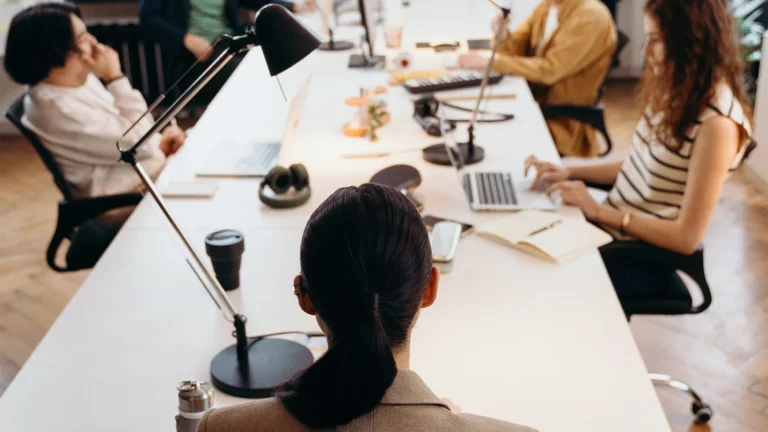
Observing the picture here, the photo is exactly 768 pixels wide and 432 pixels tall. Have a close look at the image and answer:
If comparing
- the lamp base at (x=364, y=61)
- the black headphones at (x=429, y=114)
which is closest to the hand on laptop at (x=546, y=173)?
the black headphones at (x=429, y=114)

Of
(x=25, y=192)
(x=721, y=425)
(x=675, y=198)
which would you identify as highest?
(x=675, y=198)

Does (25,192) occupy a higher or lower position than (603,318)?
lower

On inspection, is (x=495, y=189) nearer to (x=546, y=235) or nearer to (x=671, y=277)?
(x=546, y=235)

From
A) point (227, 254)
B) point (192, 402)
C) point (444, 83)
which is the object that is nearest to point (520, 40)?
point (444, 83)

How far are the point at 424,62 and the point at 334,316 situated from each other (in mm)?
2985

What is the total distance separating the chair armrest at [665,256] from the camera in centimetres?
220

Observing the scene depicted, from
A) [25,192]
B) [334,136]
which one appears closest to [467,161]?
[334,136]

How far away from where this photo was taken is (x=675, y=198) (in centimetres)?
230

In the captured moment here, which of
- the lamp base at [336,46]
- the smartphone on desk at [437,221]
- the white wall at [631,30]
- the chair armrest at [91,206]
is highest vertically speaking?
the smartphone on desk at [437,221]

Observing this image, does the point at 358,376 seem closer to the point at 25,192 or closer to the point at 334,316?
the point at 334,316

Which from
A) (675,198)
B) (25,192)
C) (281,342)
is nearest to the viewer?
(281,342)

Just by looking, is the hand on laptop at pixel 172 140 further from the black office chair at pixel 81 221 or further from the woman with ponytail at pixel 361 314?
the woman with ponytail at pixel 361 314

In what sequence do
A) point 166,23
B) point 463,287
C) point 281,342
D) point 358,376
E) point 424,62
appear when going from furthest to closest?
1. point 166,23
2. point 424,62
3. point 463,287
4. point 281,342
5. point 358,376

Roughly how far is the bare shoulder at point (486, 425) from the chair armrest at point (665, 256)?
3.99 ft
